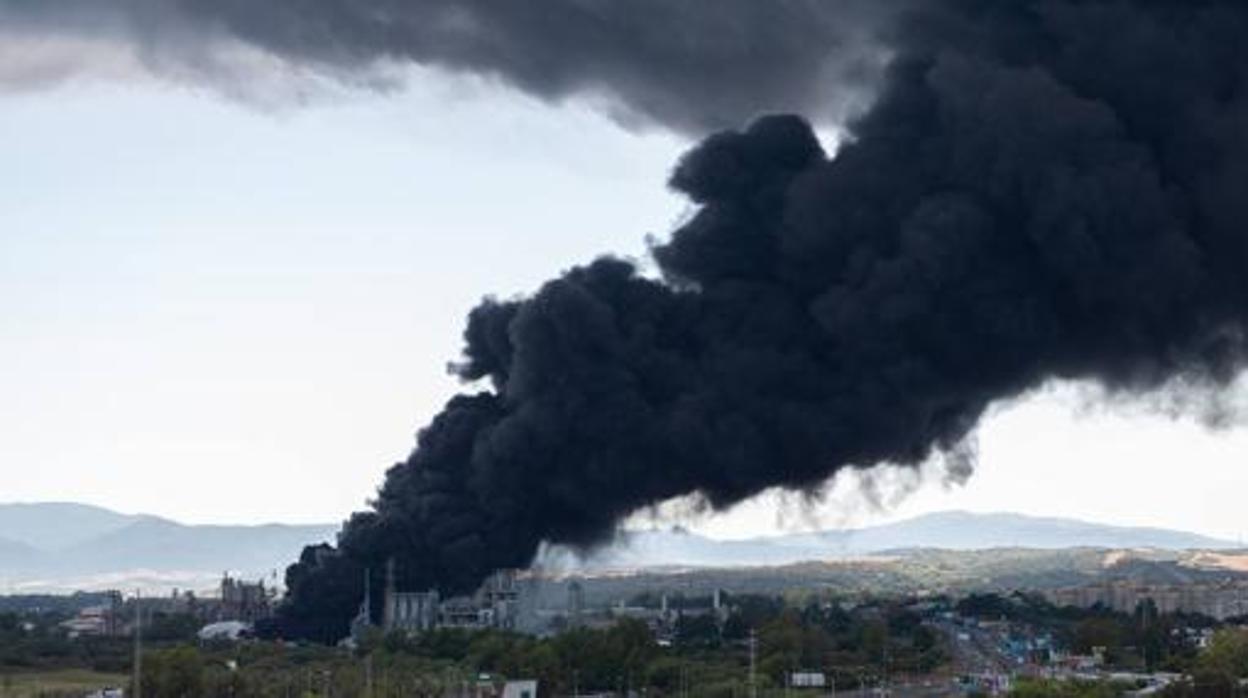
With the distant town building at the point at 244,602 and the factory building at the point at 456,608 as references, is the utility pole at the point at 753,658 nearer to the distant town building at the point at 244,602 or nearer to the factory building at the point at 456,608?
the factory building at the point at 456,608

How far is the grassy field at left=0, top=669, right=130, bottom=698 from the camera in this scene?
57812mm

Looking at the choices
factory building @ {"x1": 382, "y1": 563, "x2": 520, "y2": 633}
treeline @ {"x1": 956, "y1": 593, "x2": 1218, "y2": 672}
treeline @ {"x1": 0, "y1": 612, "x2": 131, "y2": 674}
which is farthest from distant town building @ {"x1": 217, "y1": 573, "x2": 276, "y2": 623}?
treeline @ {"x1": 956, "y1": 593, "x2": 1218, "y2": 672}

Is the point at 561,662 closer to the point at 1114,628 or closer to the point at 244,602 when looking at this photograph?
the point at 1114,628

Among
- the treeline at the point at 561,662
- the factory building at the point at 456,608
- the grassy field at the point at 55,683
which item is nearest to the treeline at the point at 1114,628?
the treeline at the point at 561,662

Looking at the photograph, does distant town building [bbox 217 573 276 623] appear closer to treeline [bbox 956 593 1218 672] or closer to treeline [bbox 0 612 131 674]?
treeline [bbox 0 612 131 674]

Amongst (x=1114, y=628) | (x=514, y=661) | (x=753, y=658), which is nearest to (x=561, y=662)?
(x=514, y=661)

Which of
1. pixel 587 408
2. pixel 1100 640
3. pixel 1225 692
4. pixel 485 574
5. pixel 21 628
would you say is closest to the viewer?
pixel 1225 692

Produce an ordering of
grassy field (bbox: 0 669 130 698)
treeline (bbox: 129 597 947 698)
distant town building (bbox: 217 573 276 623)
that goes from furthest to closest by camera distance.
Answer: distant town building (bbox: 217 573 276 623), grassy field (bbox: 0 669 130 698), treeline (bbox: 129 597 947 698)

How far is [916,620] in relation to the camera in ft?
316

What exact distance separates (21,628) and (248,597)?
36.2 feet

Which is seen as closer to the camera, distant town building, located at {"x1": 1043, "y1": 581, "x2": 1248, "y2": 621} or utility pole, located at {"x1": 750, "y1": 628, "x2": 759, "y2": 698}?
utility pole, located at {"x1": 750, "y1": 628, "x2": 759, "y2": 698}

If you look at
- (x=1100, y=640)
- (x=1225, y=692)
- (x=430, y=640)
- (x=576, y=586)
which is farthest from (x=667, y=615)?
(x=1225, y=692)

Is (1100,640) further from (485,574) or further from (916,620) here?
(485,574)

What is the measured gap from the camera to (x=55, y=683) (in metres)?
63.9
